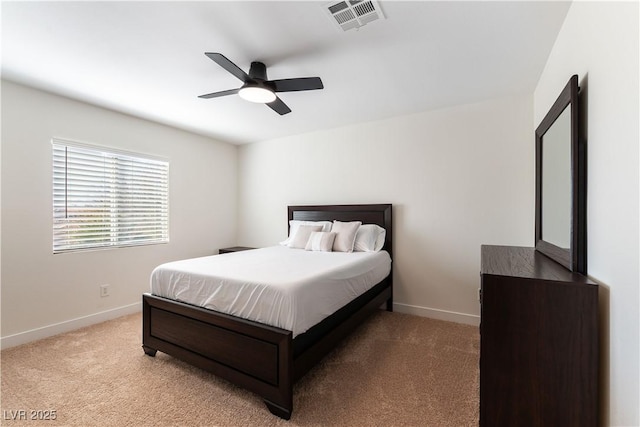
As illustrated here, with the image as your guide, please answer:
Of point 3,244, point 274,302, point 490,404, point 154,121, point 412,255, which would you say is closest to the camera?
point 490,404

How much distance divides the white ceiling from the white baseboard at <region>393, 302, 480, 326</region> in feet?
7.60

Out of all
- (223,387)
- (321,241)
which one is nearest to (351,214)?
(321,241)

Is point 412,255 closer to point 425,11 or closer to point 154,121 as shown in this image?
point 425,11

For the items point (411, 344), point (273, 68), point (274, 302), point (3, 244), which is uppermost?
point (273, 68)

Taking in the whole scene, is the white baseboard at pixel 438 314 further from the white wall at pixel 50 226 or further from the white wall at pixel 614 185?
the white wall at pixel 50 226

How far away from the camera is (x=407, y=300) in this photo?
11.0 ft

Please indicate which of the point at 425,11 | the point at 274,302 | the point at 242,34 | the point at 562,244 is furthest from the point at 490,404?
the point at 242,34

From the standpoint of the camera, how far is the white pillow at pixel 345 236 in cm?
320

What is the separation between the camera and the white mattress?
173 centimetres

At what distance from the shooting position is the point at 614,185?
108 centimetres

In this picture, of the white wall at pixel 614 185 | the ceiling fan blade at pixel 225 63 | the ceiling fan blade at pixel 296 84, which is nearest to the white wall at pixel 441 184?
the white wall at pixel 614 185

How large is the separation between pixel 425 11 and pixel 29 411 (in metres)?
3.38

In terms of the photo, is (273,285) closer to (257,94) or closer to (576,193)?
(257,94)

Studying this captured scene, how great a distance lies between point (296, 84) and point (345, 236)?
1769 millimetres
